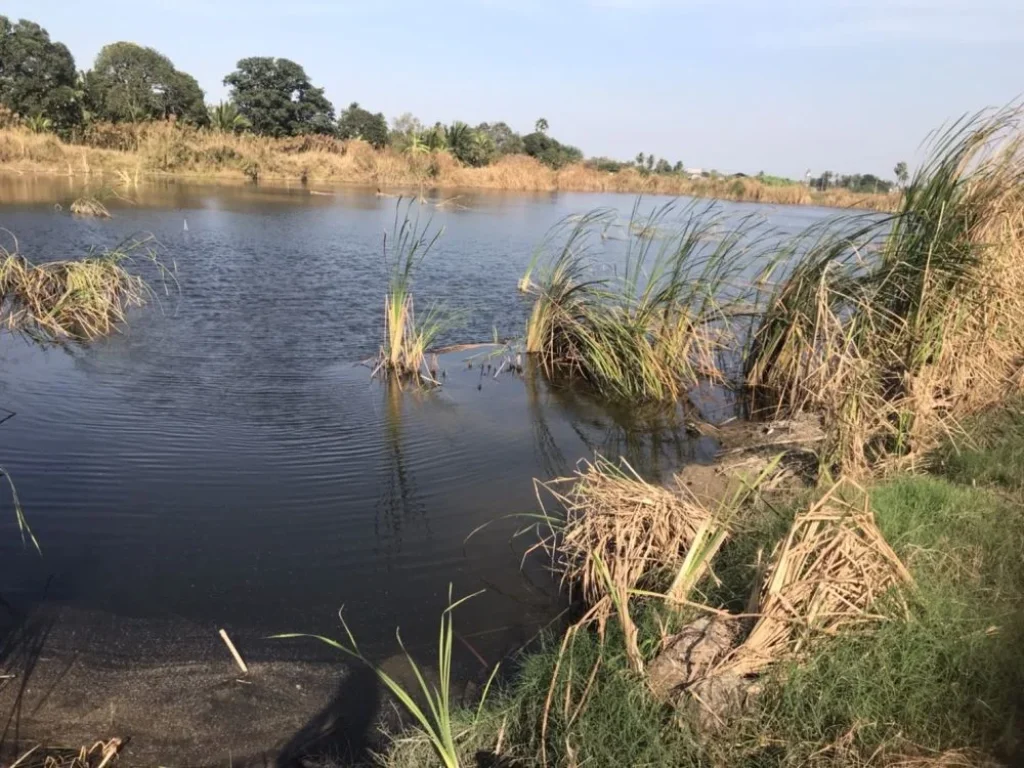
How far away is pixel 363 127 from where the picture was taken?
45.3 m

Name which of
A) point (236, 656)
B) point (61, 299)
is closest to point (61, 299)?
point (61, 299)

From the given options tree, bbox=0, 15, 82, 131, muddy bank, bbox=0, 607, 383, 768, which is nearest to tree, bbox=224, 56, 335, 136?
tree, bbox=0, 15, 82, 131

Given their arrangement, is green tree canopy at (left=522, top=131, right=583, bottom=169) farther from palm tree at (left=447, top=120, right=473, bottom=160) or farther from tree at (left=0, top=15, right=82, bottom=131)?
tree at (left=0, top=15, right=82, bottom=131)

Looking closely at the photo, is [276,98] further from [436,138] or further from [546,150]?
[546,150]

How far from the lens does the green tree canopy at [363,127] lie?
44.6 m

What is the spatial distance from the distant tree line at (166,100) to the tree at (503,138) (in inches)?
166

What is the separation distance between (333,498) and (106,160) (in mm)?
29798

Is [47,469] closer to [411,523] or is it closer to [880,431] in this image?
[411,523]

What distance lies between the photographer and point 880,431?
15.7ft

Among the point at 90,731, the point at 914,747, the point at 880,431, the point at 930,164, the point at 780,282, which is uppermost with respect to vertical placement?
the point at 930,164

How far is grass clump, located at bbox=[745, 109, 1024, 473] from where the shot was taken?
467cm

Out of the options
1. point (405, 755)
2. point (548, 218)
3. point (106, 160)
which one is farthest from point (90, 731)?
point (106, 160)

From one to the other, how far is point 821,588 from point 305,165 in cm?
3582

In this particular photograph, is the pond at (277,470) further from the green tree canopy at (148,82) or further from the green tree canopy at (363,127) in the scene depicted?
the green tree canopy at (363,127)
